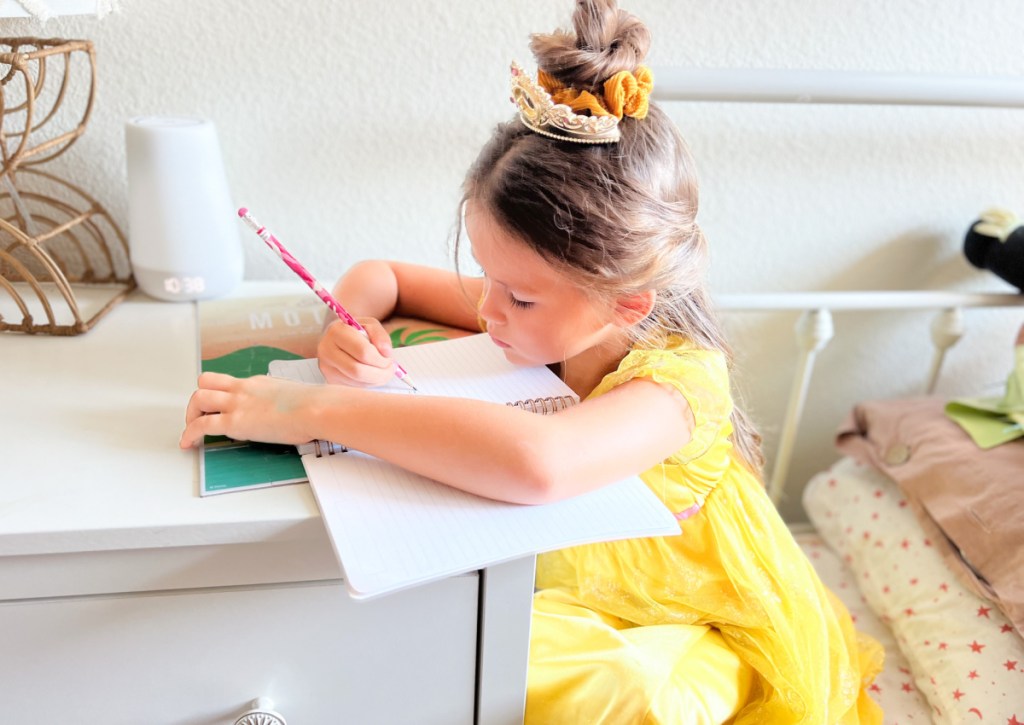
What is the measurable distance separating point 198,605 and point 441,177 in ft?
1.98

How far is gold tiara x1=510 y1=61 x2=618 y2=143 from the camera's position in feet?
2.09

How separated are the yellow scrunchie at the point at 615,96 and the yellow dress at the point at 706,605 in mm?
194

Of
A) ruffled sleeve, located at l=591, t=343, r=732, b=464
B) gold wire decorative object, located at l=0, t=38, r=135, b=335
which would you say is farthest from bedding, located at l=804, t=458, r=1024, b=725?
gold wire decorative object, located at l=0, t=38, r=135, b=335

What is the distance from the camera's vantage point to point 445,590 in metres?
0.61

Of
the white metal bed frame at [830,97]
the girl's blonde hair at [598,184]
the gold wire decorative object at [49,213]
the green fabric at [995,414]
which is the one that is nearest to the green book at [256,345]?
the gold wire decorative object at [49,213]

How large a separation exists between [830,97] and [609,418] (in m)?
0.58

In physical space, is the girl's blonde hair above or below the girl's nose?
above

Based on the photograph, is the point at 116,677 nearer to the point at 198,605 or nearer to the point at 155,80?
the point at 198,605

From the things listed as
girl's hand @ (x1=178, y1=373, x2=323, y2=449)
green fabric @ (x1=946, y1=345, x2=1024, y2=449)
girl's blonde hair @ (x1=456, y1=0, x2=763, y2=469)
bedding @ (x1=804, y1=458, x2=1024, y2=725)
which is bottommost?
bedding @ (x1=804, y1=458, x2=1024, y2=725)

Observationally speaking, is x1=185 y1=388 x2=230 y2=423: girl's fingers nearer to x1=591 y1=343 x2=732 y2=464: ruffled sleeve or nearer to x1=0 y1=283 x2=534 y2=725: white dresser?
x1=0 y1=283 x2=534 y2=725: white dresser

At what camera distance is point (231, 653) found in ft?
1.99

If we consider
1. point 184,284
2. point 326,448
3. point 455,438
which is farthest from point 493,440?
point 184,284

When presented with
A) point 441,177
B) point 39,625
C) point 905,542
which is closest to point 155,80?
point 441,177

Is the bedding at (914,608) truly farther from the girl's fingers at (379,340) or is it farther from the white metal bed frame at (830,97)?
the girl's fingers at (379,340)
